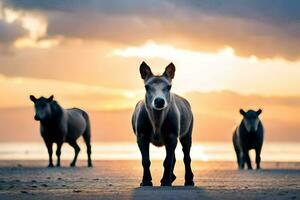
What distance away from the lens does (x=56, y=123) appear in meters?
33.9

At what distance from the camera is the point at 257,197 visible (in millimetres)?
13648

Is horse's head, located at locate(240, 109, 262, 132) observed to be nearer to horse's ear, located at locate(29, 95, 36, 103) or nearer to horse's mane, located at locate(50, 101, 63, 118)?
horse's mane, located at locate(50, 101, 63, 118)

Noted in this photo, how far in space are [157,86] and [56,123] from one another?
18.1m

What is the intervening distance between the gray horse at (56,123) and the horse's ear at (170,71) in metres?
15.4

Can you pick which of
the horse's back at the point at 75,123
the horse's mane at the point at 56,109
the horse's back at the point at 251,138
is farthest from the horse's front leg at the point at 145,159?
the horse's back at the point at 75,123

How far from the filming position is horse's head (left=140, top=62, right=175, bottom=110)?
16016 mm

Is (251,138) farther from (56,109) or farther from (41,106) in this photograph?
(41,106)

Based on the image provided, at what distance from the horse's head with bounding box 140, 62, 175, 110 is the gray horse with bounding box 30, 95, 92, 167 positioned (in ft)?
50.6

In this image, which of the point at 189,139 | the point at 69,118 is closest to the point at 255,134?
the point at 69,118

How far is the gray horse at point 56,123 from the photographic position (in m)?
32.8

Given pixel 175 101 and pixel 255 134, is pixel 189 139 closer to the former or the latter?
pixel 175 101

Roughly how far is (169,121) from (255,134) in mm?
15645

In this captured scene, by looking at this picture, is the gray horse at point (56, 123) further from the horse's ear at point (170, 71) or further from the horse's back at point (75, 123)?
the horse's ear at point (170, 71)

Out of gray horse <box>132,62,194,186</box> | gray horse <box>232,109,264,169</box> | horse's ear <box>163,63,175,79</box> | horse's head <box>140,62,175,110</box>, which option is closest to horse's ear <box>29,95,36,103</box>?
gray horse <box>232,109,264,169</box>
